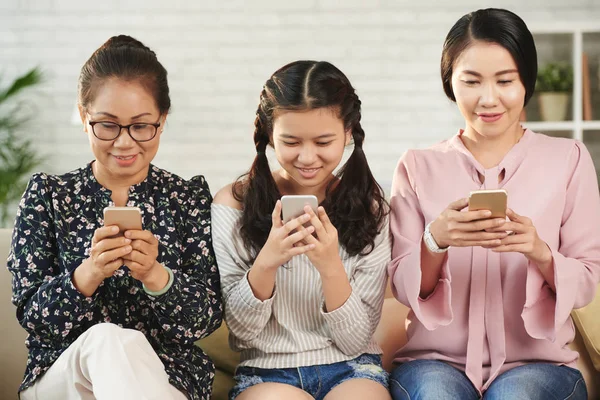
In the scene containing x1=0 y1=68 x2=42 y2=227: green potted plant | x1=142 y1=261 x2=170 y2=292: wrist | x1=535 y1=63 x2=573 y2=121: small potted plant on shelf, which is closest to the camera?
x1=142 y1=261 x2=170 y2=292: wrist

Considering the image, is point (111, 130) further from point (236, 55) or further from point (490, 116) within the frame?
point (236, 55)

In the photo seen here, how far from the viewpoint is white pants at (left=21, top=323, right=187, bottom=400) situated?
1.80 metres

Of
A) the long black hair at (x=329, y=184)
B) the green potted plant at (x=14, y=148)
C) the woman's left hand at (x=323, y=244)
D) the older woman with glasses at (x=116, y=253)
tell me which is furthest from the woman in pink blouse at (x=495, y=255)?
the green potted plant at (x=14, y=148)

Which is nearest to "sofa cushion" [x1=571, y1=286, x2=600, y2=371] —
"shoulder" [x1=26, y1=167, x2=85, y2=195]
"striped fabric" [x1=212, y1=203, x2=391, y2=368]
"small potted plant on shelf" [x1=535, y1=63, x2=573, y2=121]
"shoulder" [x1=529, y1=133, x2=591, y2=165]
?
"shoulder" [x1=529, y1=133, x2=591, y2=165]

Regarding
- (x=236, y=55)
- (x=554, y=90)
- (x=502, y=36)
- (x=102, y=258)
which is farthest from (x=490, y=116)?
(x=236, y=55)

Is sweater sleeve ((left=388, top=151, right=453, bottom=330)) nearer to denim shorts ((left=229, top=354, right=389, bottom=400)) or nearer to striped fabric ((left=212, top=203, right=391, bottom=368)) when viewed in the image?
striped fabric ((left=212, top=203, right=391, bottom=368))

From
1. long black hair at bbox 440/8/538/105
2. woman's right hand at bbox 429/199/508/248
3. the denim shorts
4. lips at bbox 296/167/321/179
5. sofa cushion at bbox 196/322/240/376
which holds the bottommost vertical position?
sofa cushion at bbox 196/322/240/376

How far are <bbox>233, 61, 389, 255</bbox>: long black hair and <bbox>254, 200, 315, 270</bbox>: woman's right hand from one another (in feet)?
0.55

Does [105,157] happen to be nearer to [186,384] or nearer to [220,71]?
[186,384]

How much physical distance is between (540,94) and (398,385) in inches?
142

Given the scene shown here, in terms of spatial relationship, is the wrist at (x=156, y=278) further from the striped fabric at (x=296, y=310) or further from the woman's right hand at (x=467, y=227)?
the woman's right hand at (x=467, y=227)

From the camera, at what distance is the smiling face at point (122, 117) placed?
7.05 feet

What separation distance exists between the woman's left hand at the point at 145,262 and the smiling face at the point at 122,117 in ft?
0.89

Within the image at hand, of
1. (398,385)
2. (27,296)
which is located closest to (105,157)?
(27,296)
